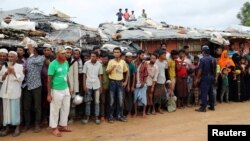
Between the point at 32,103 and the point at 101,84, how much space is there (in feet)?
5.52

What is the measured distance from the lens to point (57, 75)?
740cm

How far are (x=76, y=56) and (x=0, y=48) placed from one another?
67.1 inches

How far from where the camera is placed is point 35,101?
301 inches

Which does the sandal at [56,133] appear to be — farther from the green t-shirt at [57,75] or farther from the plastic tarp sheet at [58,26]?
the plastic tarp sheet at [58,26]

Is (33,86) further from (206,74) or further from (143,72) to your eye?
(206,74)

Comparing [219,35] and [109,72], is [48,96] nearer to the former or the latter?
[109,72]

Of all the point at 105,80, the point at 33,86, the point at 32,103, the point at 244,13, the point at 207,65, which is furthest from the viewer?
the point at 244,13

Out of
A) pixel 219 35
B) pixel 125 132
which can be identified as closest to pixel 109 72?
pixel 125 132

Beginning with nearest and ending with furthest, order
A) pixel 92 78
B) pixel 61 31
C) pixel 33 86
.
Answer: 1. pixel 33 86
2. pixel 92 78
3. pixel 61 31

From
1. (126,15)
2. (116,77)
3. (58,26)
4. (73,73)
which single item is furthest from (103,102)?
(126,15)

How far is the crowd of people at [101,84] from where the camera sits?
7.49 m

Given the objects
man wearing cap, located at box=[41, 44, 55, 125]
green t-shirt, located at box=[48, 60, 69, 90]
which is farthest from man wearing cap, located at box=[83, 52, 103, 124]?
green t-shirt, located at box=[48, 60, 69, 90]

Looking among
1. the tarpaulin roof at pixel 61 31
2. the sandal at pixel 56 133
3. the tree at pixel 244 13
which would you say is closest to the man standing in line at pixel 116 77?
the sandal at pixel 56 133

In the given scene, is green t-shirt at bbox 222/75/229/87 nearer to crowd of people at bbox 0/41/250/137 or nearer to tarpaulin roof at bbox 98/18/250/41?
crowd of people at bbox 0/41/250/137
